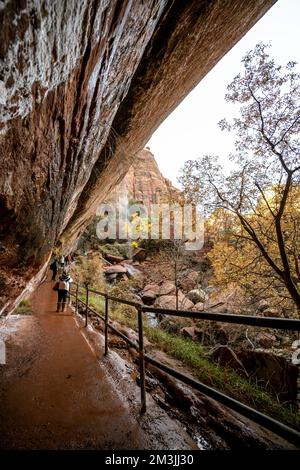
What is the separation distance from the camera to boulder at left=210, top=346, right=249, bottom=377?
5.52 meters

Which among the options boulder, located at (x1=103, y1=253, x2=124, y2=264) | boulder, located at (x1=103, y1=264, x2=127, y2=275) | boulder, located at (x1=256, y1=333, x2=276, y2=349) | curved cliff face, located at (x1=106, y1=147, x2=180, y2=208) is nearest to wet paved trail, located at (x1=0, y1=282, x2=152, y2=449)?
boulder, located at (x1=256, y1=333, x2=276, y2=349)

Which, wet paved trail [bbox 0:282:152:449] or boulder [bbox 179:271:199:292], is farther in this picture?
boulder [bbox 179:271:199:292]

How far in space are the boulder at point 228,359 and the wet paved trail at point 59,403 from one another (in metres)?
3.89

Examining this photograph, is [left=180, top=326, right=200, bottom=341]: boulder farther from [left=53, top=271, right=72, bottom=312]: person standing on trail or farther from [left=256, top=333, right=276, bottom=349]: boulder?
[left=53, top=271, right=72, bottom=312]: person standing on trail

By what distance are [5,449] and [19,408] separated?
2.05 ft

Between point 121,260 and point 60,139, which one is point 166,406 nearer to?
point 60,139

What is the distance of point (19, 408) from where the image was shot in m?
2.34

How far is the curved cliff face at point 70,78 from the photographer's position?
130cm

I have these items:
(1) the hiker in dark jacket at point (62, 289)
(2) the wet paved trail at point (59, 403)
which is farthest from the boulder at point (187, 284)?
(2) the wet paved trail at point (59, 403)

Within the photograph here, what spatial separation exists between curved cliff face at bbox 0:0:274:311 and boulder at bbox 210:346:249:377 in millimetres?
5453

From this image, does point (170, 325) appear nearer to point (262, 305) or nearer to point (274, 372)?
point (262, 305)

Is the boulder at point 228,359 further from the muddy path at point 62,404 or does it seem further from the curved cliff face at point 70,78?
the curved cliff face at point 70,78

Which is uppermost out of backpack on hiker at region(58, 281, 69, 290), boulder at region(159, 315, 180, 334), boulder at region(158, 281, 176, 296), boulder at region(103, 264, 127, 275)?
backpack on hiker at region(58, 281, 69, 290)
